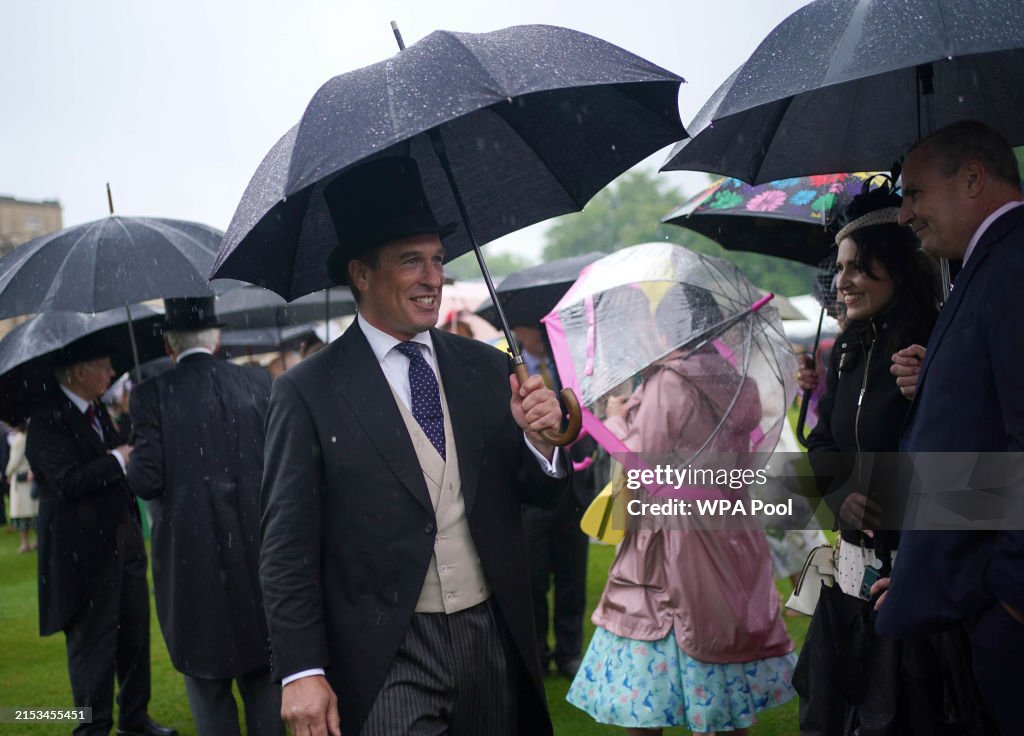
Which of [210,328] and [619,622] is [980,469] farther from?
[210,328]

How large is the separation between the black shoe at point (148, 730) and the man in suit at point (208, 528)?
45.6 inches

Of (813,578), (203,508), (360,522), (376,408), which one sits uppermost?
(376,408)

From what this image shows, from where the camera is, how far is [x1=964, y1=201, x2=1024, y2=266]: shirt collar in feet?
7.77

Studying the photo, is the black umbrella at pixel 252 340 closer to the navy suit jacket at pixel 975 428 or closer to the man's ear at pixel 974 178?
the man's ear at pixel 974 178

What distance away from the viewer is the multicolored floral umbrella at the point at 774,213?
4168 millimetres

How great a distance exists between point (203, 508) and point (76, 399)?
124cm

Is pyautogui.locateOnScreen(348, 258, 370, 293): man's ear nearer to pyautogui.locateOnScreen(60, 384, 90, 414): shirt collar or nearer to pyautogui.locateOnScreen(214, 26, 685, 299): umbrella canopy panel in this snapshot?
pyautogui.locateOnScreen(214, 26, 685, 299): umbrella canopy panel

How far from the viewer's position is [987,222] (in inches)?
93.8

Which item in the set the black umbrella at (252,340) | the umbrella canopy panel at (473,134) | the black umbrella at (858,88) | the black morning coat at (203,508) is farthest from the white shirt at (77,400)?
the black umbrella at (252,340)

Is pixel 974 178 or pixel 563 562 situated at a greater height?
pixel 974 178

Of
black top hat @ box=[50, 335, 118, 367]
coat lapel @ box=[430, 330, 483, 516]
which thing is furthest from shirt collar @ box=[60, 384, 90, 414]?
coat lapel @ box=[430, 330, 483, 516]

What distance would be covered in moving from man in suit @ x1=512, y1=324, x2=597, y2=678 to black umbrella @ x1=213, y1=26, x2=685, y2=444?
2.87 m

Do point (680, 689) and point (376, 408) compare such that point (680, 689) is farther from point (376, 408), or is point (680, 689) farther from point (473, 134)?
point (473, 134)

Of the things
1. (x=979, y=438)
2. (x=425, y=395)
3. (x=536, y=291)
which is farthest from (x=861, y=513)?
(x=536, y=291)
